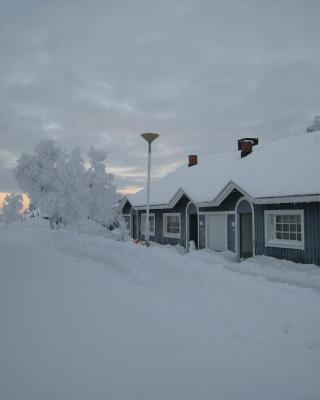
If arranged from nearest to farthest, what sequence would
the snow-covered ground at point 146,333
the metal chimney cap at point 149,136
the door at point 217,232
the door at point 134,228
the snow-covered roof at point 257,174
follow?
the snow-covered ground at point 146,333
the snow-covered roof at point 257,174
the metal chimney cap at point 149,136
the door at point 217,232
the door at point 134,228

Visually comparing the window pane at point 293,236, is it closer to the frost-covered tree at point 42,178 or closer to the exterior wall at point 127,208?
the frost-covered tree at point 42,178

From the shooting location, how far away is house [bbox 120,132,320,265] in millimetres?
14344

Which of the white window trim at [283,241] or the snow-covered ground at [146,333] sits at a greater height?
the white window trim at [283,241]

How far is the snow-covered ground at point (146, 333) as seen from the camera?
15.2 ft

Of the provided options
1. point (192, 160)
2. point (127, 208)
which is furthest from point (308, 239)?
point (127, 208)

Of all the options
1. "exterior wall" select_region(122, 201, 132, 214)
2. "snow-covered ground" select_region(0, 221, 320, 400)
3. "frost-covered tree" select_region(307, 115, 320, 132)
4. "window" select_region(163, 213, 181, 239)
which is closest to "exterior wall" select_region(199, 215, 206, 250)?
"window" select_region(163, 213, 181, 239)

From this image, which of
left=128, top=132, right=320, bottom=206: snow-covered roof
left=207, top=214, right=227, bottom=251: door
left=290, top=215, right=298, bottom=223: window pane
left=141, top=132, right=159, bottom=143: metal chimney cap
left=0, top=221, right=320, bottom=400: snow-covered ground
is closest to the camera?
left=0, top=221, right=320, bottom=400: snow-covered ground

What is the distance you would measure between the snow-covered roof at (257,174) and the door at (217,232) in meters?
1.13

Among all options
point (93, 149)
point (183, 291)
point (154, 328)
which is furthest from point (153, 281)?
point (93, 149)

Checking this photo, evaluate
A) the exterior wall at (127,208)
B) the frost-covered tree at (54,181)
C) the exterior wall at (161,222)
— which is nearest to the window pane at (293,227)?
the exterior wall at (161,222)

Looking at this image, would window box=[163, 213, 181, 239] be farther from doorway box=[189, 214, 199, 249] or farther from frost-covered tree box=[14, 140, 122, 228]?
frost-covered tree box=[14, 140, 122, 228]

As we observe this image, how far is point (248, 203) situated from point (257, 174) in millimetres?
1736

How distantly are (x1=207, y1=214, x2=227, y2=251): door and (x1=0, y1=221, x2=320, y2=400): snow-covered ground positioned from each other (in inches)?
361

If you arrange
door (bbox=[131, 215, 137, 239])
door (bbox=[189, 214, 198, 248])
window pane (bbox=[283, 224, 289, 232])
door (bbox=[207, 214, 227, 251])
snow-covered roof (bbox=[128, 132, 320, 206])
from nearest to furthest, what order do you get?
1. snow-covered roof (bbox=[128, 132, 320, 206])
2. window pane (bbox=[283, 224, 289, 232])
3. door (bbox=[207, 214, 227, 251])
4. door (bbox=[189, 214, 198, 248])
5. door (bbox=[131, 215, 137, 239])
